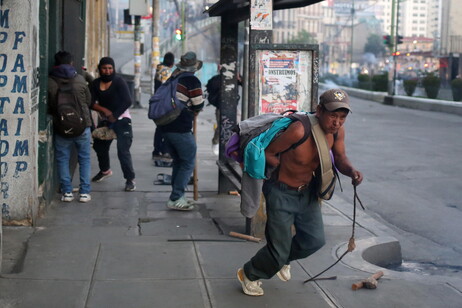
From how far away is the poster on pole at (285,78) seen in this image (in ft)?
24.6

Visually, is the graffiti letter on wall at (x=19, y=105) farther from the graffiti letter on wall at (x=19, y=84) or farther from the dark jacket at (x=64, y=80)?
Answer: the dark jacket at (x=64, y=80)

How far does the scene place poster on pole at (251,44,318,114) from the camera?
7.51 meters

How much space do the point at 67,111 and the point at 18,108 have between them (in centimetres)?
121

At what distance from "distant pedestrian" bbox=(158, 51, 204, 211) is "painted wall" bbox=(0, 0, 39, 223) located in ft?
5.56

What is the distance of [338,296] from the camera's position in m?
5.75

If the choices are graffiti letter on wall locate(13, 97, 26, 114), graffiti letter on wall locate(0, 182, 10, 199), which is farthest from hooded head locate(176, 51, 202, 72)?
graffiti letter on wall locate(0, 182, 10, 199)

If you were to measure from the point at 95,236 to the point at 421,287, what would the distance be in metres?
3.17

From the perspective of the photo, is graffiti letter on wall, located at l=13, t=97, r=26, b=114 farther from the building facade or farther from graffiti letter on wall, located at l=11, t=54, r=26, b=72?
graffiti letter on wall, located at l=11, t=54, r=26, b=72

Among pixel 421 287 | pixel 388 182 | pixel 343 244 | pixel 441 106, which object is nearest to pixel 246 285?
pixel 421 287

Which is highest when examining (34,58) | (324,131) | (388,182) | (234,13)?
(234,13)

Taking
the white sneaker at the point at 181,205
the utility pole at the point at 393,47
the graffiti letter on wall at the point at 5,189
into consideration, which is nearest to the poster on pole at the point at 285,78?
the white sneaker at the point at 181,205

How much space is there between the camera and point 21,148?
7.54 m

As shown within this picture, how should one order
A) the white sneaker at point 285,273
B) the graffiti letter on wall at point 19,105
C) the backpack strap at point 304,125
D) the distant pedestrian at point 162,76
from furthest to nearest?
the distant pedestrian at point 162,76
the graffiti letter on wall at point 19,105
the white sneaker at point 285,273
the backpack strap at point 304,125

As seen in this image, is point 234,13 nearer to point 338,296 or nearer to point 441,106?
point 338,296
